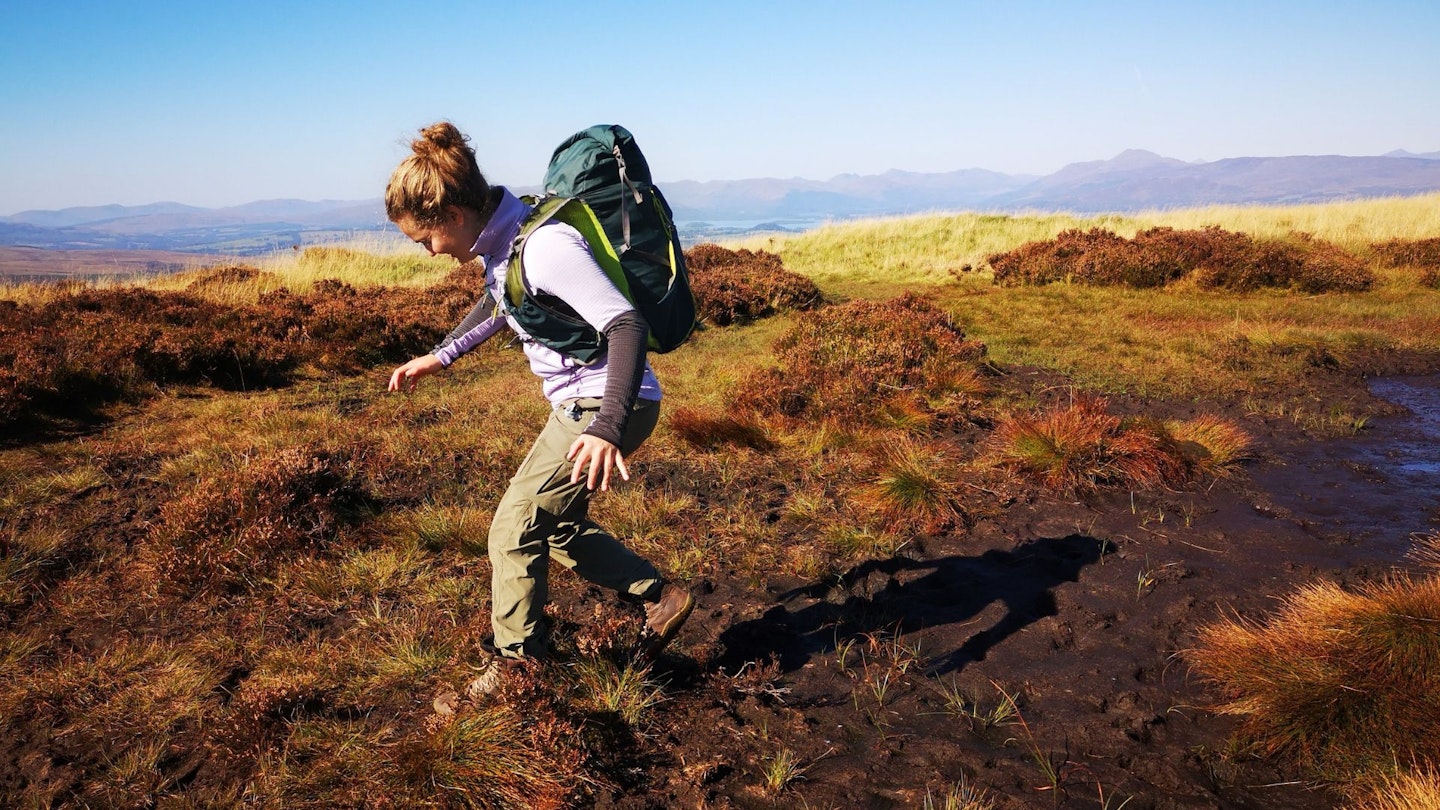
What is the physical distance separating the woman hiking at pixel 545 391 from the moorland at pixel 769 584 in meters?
0.30

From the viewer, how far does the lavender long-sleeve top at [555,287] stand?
228 cm

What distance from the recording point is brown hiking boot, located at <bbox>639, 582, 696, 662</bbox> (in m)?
3.13

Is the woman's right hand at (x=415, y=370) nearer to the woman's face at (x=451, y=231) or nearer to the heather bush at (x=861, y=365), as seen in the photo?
the woman's face at (x=451, y=231)

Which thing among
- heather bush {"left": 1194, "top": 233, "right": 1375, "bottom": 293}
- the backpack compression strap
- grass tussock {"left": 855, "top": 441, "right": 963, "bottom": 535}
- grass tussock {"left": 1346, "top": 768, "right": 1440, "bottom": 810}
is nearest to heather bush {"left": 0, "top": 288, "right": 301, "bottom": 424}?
the backpack compression strap

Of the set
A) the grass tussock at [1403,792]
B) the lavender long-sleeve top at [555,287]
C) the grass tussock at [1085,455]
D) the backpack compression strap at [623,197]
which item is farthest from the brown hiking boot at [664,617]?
the grass tussock at [1085,455]

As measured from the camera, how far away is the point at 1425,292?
1381 centimetres

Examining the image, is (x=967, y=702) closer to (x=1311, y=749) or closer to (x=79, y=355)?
(x=1311, y=749)

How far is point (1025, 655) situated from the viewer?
3514 millimetres

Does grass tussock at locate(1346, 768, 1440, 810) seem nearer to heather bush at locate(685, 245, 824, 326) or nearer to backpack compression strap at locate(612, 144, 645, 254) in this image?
backpack compression strap at locate(612, 144, 645, 254)

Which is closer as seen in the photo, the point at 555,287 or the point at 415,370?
the point at 555,287

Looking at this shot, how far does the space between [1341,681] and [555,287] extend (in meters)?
3.10

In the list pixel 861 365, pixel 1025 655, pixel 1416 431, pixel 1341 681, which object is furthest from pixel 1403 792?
pixel 1416 431

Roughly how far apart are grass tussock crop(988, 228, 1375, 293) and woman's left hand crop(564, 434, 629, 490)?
15.2 metres

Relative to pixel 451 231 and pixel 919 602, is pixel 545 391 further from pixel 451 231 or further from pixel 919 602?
pixel 919 602
